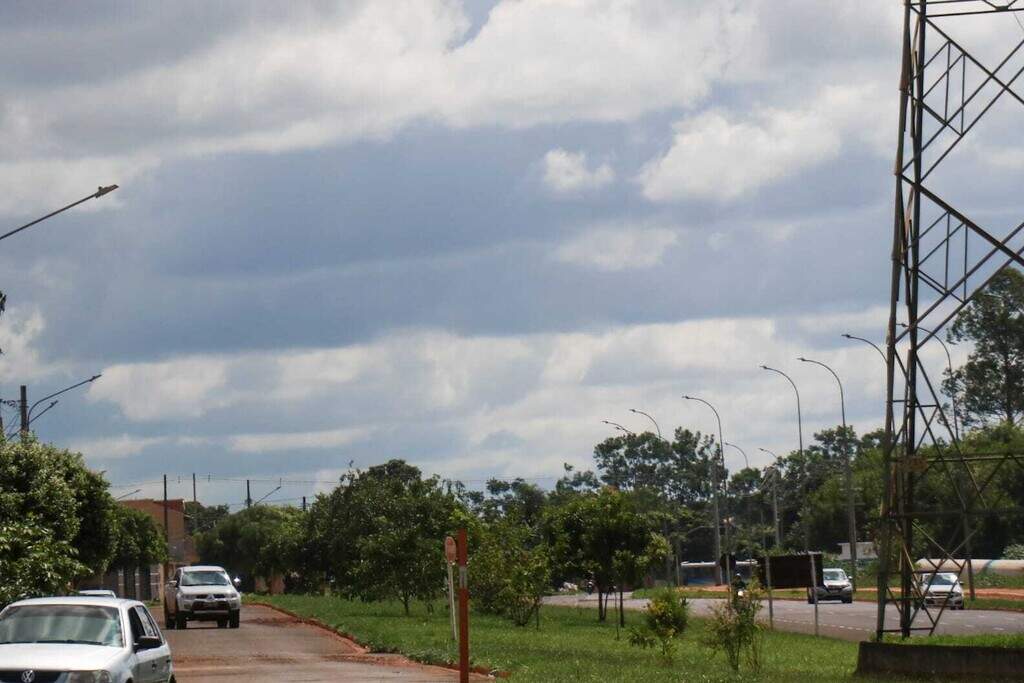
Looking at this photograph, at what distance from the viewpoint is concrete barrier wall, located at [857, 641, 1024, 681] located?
2281 cm

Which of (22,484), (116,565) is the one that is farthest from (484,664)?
(116,565)

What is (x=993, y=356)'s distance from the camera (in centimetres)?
9362

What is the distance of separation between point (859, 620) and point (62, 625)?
39834 millimetres

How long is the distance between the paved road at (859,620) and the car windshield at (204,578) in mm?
13774

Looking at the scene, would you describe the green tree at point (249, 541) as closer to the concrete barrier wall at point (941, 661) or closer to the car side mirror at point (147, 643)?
the concrete barrier wall at point (941, 661)

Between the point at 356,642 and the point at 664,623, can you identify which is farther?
the point at 356,642

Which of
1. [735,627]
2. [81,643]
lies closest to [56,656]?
[81,643]

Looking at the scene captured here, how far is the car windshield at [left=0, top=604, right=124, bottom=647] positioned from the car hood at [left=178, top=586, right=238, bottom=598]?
1078 inches

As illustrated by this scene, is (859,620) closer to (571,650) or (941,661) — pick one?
(571,650)

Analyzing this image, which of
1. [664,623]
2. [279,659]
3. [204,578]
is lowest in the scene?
[279,659]

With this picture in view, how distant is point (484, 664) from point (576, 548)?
80.8ft

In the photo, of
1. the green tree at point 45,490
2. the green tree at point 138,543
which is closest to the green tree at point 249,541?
the green tree at point 138,543

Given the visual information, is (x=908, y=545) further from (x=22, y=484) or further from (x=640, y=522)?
(x=640, y=522)

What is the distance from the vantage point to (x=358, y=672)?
81.3 feet
